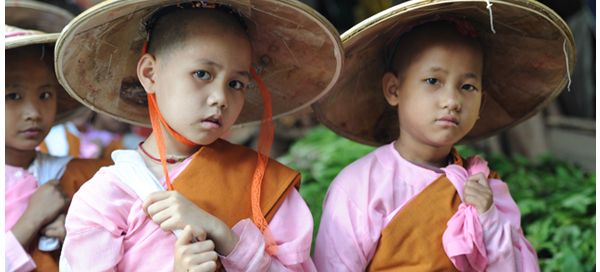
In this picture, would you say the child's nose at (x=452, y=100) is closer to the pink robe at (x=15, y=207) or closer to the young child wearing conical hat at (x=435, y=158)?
the young child wearing conical hat at (x=435, y=158)

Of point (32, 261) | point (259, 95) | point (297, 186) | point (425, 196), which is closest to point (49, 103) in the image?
point (32, 261)

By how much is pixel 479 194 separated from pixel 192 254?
3.16ft

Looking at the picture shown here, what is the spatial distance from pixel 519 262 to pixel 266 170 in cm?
86

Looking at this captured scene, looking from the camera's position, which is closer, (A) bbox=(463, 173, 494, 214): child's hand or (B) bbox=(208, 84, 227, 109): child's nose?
(B) bbox=(208, 84, 227, 109): child's nose

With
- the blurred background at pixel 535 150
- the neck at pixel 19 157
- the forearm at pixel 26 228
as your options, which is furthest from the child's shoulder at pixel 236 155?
the blurred background at pixel 535 150

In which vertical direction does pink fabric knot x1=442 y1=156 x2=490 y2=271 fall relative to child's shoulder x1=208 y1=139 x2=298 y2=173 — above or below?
below

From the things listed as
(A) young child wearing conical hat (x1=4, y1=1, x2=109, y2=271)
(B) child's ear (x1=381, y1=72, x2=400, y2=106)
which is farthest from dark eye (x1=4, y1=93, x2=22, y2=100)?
(B) child's ear (x1=381, y1=72, x2=400, y2=106)

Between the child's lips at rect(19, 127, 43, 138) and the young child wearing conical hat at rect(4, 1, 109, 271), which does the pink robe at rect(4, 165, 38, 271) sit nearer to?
the young child wearing conical hat at rect(4, 1, 109, 271)

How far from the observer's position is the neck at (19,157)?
2.76 meters

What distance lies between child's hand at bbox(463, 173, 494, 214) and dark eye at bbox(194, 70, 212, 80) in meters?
0.91

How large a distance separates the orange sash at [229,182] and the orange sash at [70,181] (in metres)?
0.61

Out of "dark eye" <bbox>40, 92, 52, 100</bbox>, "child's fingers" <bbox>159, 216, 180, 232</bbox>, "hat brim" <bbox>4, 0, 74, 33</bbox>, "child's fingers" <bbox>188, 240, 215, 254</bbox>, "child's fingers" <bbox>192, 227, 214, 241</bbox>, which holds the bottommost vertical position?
"child's fingers" <bbox>188, 240, 215, 254</bbox>

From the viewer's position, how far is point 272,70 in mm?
2684

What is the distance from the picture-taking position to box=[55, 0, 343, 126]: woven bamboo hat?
2277 mm
